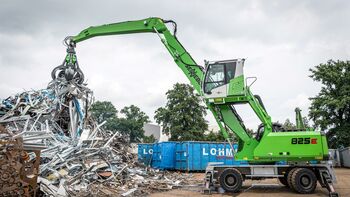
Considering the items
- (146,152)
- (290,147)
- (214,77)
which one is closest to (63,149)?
(214,77)

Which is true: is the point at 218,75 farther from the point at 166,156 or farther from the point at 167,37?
the point at 166,156

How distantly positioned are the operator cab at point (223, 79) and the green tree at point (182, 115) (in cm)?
2962

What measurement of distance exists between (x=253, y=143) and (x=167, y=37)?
5252 mm

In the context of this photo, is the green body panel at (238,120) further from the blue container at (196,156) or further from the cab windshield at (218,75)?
the blue container at (196,156)

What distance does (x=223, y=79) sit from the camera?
1112 centimetres

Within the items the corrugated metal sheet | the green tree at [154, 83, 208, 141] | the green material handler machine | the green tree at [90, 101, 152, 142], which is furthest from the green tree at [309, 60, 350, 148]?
the green tree at [90, 101, 152, 142]

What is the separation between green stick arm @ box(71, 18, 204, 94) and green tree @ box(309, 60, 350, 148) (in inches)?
1076


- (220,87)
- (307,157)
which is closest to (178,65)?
(220,87)

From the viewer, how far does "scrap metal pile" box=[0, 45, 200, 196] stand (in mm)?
7438

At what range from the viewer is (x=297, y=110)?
11672 mm

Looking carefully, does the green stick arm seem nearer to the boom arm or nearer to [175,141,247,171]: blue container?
the boom arm

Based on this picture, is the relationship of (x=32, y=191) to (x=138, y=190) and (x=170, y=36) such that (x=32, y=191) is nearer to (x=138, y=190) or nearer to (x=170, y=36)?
(x=138, y=190)

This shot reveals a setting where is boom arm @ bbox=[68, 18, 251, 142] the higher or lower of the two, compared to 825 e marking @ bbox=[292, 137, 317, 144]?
higher

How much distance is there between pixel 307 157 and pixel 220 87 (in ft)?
12.5
